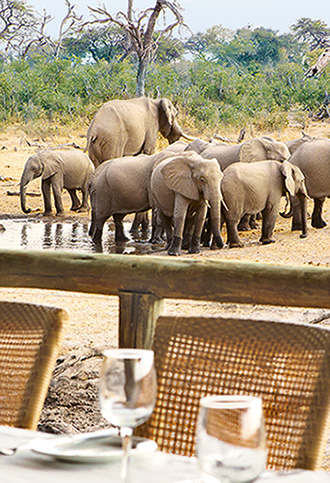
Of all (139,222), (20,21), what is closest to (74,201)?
(139,222)

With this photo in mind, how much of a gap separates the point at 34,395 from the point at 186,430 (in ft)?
1.16

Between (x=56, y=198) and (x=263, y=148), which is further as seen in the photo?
(x=56, y=198)

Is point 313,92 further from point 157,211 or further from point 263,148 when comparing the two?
point 157,211

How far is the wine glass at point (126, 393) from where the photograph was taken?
105 centimetres

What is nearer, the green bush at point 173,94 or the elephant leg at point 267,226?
the elephant leg at point 267,226

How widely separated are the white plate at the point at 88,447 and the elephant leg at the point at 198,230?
6.64m

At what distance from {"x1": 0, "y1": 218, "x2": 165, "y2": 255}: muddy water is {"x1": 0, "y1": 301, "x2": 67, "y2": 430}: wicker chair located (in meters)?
5.70

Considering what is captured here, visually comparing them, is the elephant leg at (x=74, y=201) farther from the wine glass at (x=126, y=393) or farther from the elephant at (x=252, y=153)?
the wine glass at (x=126, y=393)

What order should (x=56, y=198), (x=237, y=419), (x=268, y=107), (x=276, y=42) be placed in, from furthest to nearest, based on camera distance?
(x=276, y=42) → (x=268, y=107) → (x=56, y=198) → (x=237, y=419)

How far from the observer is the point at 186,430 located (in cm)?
162

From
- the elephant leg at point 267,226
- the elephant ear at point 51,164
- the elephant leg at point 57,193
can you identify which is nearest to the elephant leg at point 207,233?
the elephant leg at point 267,226

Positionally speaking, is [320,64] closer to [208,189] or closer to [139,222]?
[139,222]

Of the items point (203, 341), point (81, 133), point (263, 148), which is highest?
point (203, 341)

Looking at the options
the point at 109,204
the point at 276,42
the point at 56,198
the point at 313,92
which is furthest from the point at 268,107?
the point at 276,42
